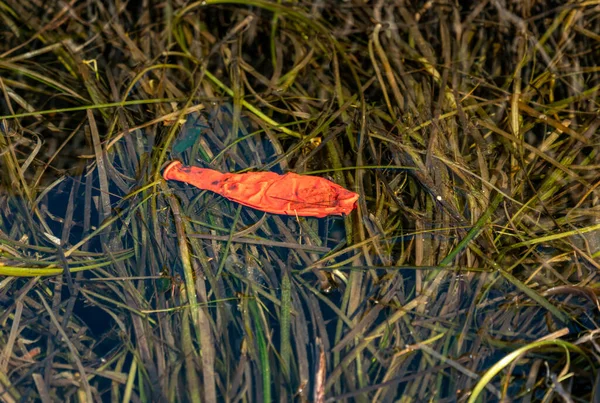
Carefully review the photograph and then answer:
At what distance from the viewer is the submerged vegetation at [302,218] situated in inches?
63.3

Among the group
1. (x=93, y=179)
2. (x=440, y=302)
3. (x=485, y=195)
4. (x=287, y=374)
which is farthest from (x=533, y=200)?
(x=93, y=179)

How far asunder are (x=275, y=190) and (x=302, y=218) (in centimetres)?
12

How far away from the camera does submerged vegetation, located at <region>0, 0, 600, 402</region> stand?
161 cm

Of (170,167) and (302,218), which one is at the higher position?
(170,167)


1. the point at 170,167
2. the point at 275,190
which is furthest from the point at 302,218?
the point at 170,167

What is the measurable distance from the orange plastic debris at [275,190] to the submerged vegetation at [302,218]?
0.04m

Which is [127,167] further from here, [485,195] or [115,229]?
[485,195]

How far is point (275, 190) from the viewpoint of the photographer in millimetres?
1893

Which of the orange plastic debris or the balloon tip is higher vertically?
the balloon tip

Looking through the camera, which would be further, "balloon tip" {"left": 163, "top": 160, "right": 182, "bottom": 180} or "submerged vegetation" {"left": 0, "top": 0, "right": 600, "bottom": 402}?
"balloon tip" {"left": 163, "top": 160, "right": 182, "bottom": 180}

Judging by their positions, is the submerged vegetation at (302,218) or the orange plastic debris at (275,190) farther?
the orange plastic debris at (275,190)

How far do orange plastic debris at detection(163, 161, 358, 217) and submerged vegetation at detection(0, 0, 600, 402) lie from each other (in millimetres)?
37

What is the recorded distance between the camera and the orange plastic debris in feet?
6.08

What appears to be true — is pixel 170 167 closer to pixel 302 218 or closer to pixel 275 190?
pixel 275 190
